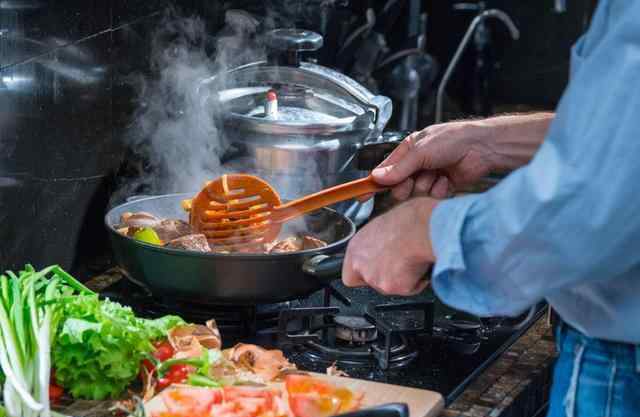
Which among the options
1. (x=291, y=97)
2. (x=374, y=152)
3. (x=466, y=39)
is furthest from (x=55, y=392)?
(x=466, y=39)

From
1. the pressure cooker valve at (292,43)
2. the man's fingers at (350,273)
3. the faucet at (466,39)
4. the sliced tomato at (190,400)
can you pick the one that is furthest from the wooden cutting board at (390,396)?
the faucet at (466,39)

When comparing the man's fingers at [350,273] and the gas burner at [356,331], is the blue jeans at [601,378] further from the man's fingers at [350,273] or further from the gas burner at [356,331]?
the gas burner at [356,331]

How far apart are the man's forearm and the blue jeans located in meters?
0.39

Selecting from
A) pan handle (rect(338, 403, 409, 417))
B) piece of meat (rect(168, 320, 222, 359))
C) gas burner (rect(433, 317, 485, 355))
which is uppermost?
pan handle (rect(338, 403, 409, 417))

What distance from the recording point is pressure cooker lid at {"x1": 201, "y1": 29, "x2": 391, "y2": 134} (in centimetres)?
212

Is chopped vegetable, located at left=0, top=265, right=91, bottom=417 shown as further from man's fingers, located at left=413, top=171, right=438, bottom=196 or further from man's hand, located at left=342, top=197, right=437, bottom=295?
man's fingers, located at left=413, top=171, right=438, bottom=196

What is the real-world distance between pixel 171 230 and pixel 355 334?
1.22 ft

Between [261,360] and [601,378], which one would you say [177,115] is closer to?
[261,360]

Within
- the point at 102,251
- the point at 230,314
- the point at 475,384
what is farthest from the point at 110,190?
the point at 475,384

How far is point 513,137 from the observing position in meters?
1.74

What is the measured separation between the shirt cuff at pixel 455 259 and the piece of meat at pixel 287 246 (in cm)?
68

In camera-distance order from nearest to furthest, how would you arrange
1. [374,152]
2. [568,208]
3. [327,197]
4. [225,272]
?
[568,208] < [225,272] < [327,197] < [374,152]

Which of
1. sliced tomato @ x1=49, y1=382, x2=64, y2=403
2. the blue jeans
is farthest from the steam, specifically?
the blue jeans

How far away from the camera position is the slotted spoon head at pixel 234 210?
1.89m
